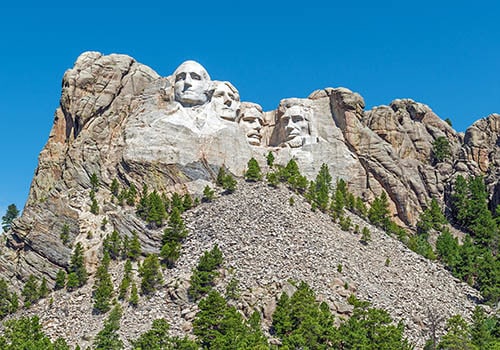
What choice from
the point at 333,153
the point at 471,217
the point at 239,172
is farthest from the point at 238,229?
the point at 471,217

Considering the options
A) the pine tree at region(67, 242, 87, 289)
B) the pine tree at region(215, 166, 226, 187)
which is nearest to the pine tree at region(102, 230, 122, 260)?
the pine tree at region(67, 242, 87, 289)

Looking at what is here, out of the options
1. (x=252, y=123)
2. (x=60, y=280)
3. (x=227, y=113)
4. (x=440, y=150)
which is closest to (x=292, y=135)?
(x=252, y=123)

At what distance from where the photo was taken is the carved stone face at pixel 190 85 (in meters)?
93.1

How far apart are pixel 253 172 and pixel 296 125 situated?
38.0ft

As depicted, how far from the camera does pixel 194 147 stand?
295ft

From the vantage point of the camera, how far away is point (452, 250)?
8525 centimetres

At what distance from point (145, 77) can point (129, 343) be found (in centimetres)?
3772

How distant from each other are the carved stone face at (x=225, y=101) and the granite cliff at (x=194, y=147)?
0.12m

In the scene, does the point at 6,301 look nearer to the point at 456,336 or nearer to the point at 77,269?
the point at 77,269

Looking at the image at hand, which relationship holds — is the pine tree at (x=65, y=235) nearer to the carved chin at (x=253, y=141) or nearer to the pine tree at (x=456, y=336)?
the carved chin at (x=253, y=141)

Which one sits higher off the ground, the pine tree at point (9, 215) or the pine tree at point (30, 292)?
the pine tree at point (9, 215)

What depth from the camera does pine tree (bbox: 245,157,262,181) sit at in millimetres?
89188

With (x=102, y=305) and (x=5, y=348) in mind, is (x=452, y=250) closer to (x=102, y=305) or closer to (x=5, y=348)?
(x=102, y=305)

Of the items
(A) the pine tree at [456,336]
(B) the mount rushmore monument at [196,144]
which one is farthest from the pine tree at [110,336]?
(A) the pine tree at [456,336]
